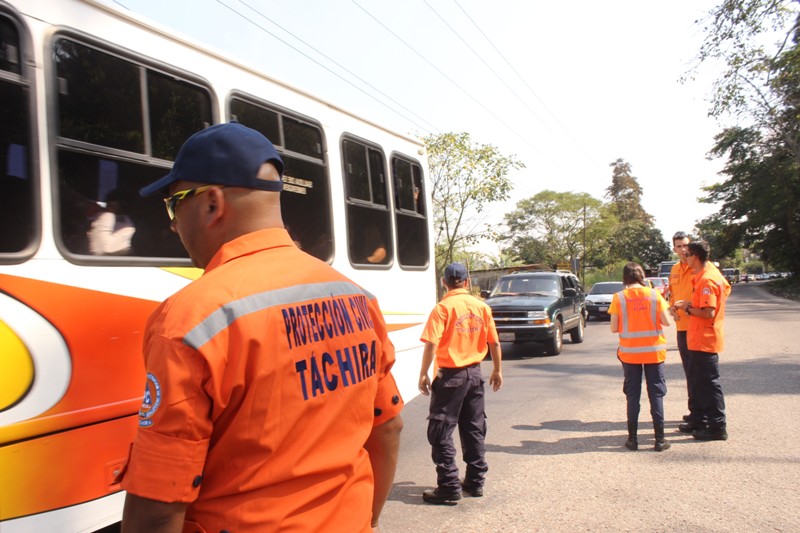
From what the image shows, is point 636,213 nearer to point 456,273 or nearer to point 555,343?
point 555,343

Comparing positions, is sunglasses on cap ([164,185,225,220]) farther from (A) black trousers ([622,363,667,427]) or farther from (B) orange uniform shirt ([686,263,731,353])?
(B) orange uniform shirt ([686,263,731,353])

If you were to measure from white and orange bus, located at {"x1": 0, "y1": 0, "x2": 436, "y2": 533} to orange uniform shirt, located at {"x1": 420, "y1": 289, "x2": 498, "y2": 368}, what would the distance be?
6.96ft

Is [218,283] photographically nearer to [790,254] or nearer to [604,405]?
[604,405]

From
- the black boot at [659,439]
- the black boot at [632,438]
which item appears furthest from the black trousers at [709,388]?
the black boot at [632,438]

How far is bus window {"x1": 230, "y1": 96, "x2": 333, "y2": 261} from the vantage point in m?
4.25

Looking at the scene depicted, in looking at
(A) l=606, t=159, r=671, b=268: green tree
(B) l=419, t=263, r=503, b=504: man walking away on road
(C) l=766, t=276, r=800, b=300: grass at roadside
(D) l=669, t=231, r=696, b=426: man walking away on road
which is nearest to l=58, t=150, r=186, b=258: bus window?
(B) l=419, t=263, r=503, b=504: man walking away on road

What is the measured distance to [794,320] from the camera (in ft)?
60.3

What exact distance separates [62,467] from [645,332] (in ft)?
16.2

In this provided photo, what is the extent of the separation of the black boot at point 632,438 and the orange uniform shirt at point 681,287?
1.38 meters

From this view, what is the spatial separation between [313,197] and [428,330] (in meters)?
1.42

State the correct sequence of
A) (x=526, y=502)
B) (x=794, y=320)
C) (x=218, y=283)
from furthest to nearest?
(x=794, y=320), (x=526, y=502), (x=218, y=283)

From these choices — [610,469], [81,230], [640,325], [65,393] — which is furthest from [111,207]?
[640,325]

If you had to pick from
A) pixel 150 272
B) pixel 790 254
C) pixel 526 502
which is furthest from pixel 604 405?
pixel 790 254

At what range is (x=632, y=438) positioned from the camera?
582 centimetres
